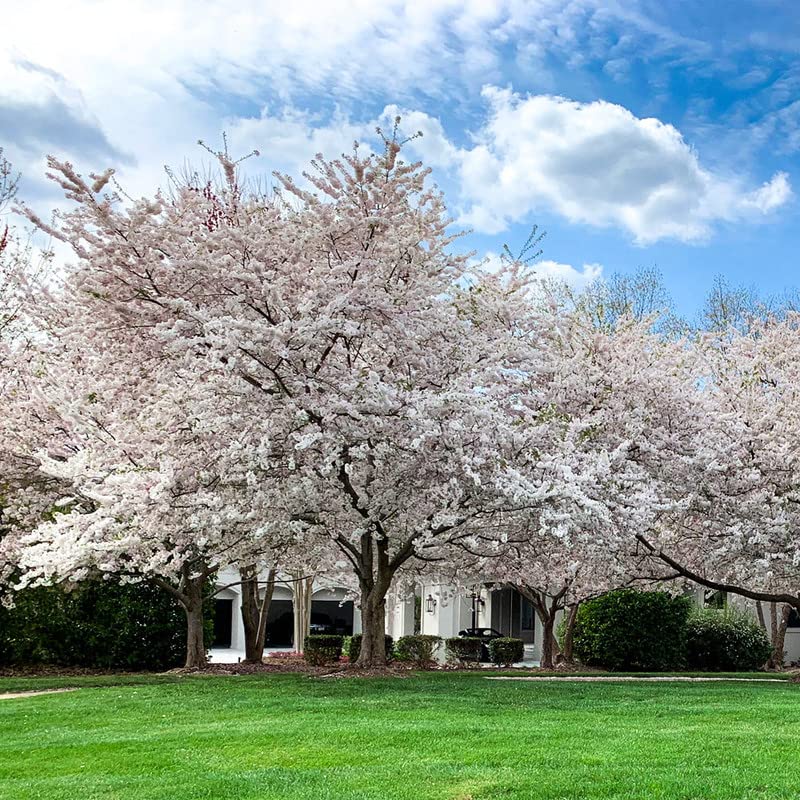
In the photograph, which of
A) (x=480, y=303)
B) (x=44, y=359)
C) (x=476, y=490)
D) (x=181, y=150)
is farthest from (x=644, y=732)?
(x=181, y=150)

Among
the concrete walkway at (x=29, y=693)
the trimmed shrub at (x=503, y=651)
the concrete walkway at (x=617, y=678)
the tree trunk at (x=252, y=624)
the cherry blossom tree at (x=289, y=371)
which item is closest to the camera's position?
the cherry blossom tree at (x=289, y=371)

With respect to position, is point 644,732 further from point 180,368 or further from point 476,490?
point 180,368

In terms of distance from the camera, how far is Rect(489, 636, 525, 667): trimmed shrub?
931 inches

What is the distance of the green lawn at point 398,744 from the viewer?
6.68 metres

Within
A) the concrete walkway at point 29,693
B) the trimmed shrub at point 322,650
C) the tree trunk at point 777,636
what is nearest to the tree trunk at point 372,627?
the concrete walkway at point 29,693

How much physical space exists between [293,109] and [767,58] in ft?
23.3

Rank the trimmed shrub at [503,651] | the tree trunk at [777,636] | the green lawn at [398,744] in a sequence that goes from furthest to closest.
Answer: the tree trunk at [777,636] → the trimmed shrub at [503,651] → the green lawn at [398,744]

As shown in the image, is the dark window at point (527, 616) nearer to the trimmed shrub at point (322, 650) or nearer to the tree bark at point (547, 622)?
the trimmed shrub at point (322, 650)

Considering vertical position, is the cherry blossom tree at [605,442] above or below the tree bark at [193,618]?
above

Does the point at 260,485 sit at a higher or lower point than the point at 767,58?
lower

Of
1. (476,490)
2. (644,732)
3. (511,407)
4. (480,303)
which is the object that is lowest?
(644,732)

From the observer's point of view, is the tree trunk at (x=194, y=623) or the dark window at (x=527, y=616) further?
the dark window at (x=527, y=616)

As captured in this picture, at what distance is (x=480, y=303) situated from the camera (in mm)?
14562

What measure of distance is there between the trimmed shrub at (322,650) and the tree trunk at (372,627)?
7.06m
